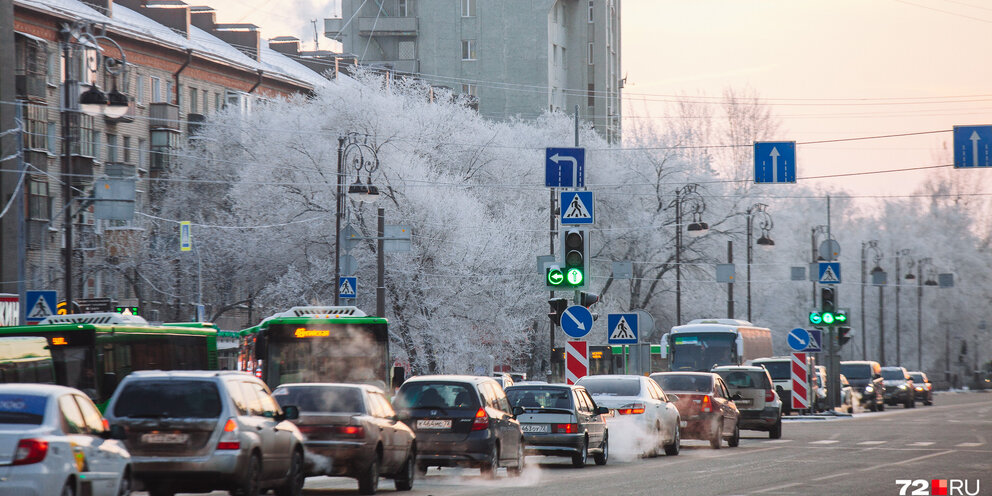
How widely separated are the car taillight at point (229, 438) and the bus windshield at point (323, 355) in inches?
490

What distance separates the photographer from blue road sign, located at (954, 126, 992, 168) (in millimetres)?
31172

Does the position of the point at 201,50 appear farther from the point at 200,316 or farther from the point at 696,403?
the point at 696,403

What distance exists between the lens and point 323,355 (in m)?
28.6

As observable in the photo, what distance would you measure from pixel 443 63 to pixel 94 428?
284 feet

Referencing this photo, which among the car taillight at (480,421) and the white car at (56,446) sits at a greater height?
the white car at (56,446)

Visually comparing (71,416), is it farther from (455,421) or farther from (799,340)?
(799,340)

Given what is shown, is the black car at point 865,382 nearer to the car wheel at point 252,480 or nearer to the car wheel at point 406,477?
the car wheel at point 406,477

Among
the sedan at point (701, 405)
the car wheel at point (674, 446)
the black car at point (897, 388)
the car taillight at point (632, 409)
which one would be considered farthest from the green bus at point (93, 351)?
the black car at point (897, 388)

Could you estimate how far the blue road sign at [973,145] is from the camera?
102 ft

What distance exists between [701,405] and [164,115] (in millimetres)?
41764

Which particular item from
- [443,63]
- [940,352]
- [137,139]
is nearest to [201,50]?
[137,139]

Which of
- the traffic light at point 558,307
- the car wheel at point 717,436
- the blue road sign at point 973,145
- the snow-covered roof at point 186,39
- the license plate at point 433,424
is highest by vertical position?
the snow-covered roof at point 186,39

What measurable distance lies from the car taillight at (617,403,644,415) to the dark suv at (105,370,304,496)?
1199 centimetres

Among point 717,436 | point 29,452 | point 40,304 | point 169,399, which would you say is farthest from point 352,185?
point 29,452
